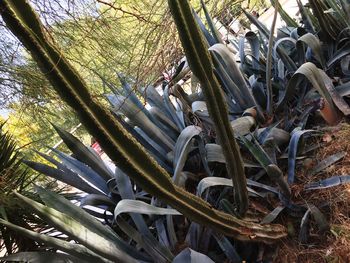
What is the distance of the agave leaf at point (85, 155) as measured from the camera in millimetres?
1372

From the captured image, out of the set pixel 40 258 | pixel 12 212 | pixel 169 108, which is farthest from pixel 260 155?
pixel 12 212

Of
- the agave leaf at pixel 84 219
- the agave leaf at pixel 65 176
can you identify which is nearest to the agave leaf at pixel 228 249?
the agave leaf at pixel 84 219

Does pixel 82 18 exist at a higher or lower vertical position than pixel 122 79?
higher

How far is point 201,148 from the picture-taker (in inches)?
45.5

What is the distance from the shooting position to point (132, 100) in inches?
57.4

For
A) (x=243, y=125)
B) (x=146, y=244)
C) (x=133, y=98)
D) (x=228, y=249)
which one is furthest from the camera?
(x=133, y=98)

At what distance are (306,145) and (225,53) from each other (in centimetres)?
41

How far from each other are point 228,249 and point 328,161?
1.06ft

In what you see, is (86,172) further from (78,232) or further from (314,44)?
(314,44)

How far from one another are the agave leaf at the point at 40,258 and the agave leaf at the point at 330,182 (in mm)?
589

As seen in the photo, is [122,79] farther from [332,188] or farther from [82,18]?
[332,188]

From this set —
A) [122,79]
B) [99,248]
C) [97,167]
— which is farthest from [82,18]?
[99,248]

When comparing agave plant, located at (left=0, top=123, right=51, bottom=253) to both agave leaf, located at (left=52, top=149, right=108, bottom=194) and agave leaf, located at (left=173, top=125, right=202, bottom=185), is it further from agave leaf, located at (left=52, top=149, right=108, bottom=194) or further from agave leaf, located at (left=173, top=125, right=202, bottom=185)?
agave leaf, located at (left=173, top=125, right=202, bottom=185)

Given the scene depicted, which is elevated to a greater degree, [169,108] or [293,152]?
[169,108]
